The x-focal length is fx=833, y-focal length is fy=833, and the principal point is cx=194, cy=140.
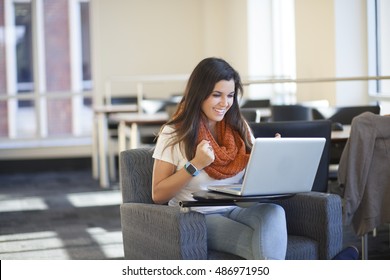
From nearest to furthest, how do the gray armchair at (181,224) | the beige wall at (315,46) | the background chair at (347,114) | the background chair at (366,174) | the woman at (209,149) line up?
1. the gray armchair at (181,224)
2. the woman at (209,149)
3. the background chair at (366,174)
4. the background chair at (347,114)
5. the beige wall at (315,46)

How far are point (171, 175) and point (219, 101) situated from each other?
1.04 feet

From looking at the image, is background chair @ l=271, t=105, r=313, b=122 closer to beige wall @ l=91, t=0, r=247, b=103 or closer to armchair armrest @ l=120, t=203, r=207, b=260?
armchair armrest @ l=120, t=203, r=207, b=260

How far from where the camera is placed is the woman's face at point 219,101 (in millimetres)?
2961

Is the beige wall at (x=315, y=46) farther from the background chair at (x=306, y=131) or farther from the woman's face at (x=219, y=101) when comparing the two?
the woman's face at (x=219, y=101)

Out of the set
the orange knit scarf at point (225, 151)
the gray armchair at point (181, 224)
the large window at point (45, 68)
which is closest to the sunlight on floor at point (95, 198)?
the large window at point (45, 68)

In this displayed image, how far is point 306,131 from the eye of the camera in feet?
12.9

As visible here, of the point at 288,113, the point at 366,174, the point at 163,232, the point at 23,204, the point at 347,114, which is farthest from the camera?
the point at 23,204

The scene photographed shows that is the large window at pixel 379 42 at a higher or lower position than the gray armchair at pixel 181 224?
higher

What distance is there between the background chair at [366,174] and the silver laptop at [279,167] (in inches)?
36.0

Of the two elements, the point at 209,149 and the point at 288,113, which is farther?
the point at 288,113

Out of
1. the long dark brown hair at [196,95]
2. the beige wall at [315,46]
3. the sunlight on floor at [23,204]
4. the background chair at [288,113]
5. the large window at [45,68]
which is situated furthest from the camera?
the large window at [45,68]

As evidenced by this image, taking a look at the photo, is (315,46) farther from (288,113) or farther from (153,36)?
(153,36)

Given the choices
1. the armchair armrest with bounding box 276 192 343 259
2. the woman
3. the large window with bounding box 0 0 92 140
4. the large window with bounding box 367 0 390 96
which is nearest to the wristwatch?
the woman

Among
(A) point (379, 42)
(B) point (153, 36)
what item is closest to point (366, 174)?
(A) point (379, 42)
